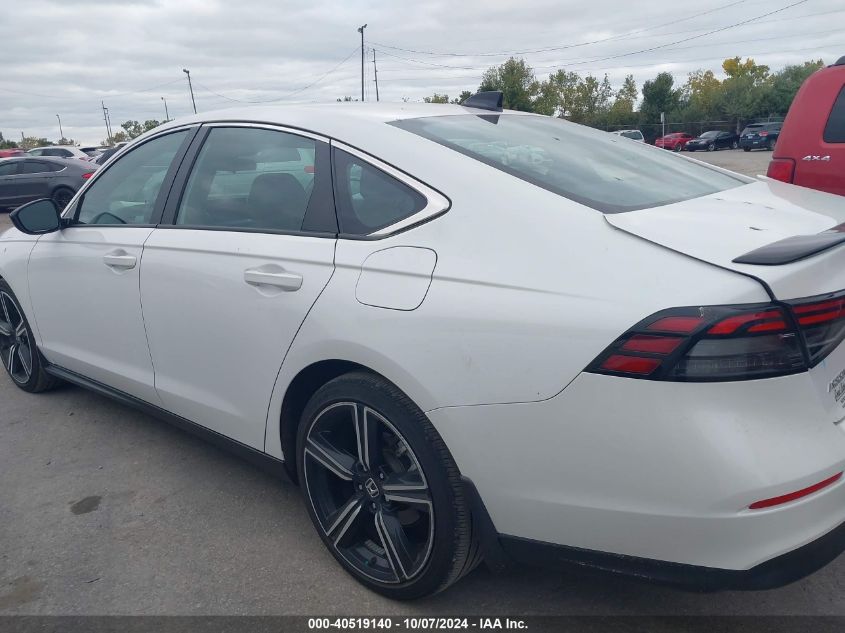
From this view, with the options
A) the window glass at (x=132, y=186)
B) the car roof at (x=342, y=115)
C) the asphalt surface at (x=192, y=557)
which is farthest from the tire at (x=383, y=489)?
the window glass at (x=132, y=186)

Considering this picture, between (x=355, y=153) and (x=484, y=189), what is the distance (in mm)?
582

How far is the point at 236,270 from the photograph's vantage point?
277cm

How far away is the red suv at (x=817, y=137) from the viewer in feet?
15.9

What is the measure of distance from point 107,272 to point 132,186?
482mm

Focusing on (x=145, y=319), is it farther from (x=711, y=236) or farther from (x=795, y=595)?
(x=795, y=595)

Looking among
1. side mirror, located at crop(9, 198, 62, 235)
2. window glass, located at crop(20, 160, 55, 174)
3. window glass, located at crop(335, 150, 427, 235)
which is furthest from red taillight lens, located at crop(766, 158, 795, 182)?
window glass, located at crop(20, 160, 55, 174)

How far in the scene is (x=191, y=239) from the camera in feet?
9.98

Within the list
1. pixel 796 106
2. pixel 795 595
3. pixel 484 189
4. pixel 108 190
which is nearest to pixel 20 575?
pixel 108 190

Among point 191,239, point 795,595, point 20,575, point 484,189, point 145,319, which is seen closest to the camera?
point 484,189

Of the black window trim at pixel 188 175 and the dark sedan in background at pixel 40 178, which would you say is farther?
the dark sedan in background at pixel 40 178

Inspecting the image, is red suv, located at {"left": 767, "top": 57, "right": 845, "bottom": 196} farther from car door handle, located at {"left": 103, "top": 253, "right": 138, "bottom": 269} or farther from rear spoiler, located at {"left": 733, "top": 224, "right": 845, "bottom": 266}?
car door handle, located at {"left": 103, "top": 253, "right": 138, "bottom": 269}

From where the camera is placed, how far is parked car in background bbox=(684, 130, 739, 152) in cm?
4931

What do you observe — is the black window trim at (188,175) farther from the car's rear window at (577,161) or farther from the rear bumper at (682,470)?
the rear bumper at (682,470)

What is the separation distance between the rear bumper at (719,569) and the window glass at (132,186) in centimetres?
246
